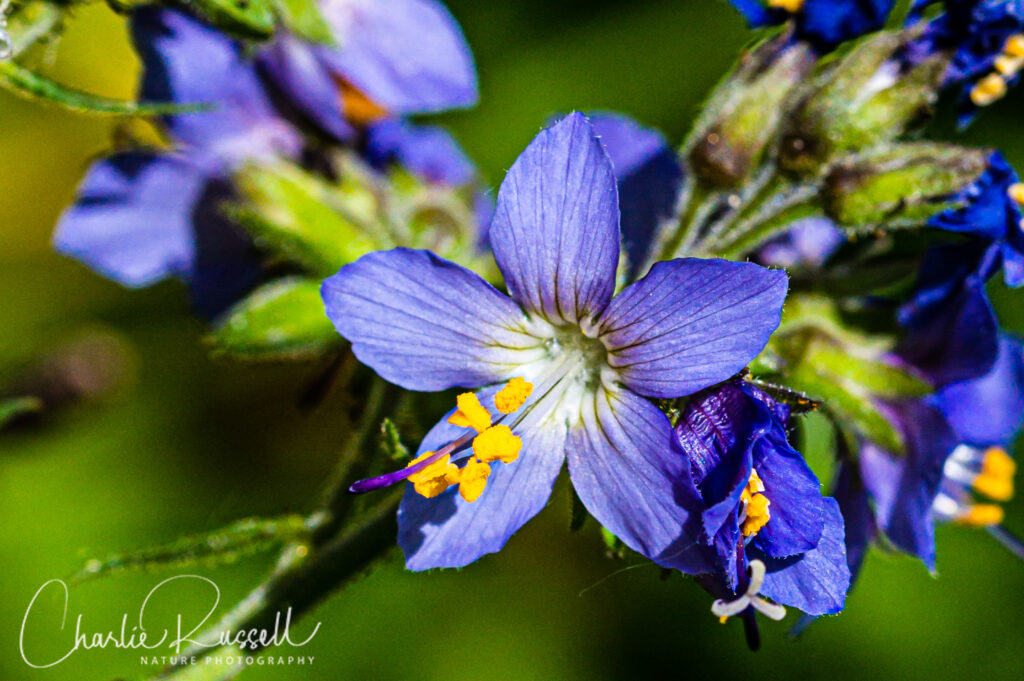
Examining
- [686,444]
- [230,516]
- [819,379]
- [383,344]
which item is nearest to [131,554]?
[383,344]

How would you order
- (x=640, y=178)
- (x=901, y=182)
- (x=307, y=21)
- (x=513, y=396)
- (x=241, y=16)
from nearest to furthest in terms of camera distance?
(x=513, y=396)
(x=241, y=16)
(x=901, y=182)
(x=307, y=21)
(x=640, y=178)

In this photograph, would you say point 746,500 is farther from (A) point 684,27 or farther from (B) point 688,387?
(A) point 684,27

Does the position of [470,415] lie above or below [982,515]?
above

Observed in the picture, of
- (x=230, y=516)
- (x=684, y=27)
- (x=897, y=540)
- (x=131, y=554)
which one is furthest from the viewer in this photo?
(x=684, y=27)

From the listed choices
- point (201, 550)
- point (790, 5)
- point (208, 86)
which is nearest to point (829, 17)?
point (790, 5)

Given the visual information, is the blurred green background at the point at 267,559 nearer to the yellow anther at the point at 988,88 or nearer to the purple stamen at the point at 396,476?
the yellow anther at the point at 988,88

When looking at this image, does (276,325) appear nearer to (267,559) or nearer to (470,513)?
(470,513)

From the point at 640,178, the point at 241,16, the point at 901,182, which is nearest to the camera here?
the point at 241,16
